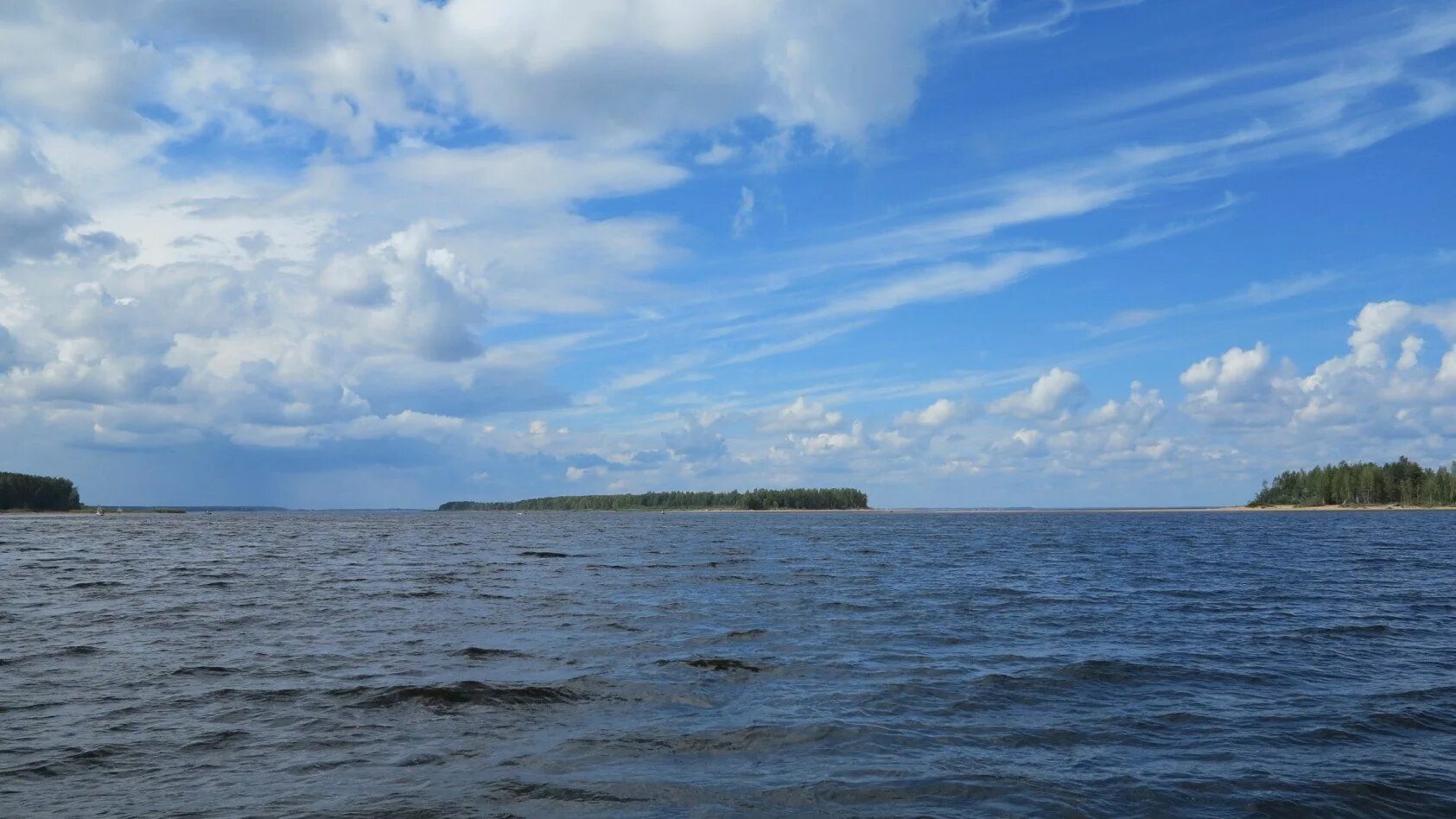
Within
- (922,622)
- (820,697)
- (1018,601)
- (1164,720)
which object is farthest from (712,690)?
(1018,601)

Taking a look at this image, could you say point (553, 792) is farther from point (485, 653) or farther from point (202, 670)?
point (202, 670)

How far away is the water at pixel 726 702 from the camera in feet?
46.7

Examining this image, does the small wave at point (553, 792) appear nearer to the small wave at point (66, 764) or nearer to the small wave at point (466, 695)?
the small wave at point (466, 695)

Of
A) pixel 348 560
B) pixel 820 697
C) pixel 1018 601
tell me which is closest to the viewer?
pixel 820 697

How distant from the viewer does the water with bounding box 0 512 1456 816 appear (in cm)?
1424

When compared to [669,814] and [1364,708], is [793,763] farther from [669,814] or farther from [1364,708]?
[1364,708]

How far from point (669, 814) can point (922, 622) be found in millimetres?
22022

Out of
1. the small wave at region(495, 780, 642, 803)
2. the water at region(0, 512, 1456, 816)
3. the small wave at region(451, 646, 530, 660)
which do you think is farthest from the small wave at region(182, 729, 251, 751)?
the small wave at region(451, 646, 530, 660)

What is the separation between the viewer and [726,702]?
20469 mm

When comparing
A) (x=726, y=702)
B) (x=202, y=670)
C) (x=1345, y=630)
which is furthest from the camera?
(x=1345, y=630)

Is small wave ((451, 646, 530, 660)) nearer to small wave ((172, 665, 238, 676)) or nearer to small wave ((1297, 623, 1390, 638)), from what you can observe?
small wave ((172, 665, 238, 676))

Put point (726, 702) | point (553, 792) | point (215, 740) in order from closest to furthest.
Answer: point (553, 792)
point (215, 740)
point (726, 702)

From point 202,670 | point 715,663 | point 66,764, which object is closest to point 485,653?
point 715,663

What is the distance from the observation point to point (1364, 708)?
65.9 feet
